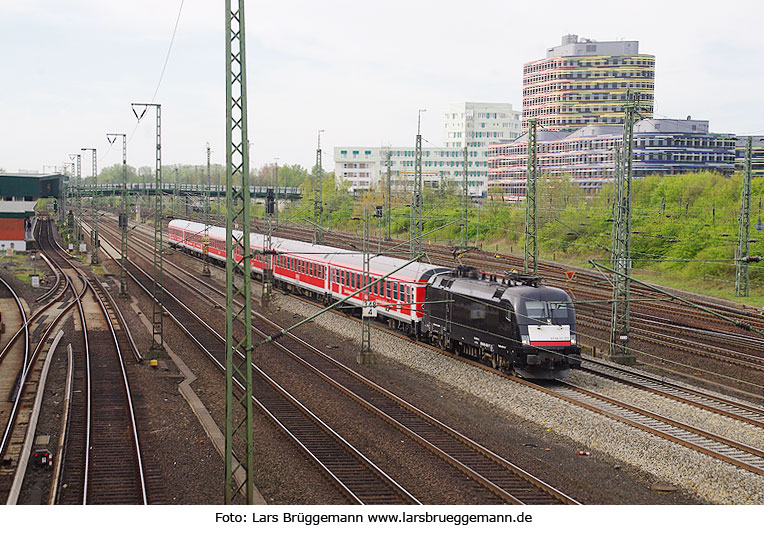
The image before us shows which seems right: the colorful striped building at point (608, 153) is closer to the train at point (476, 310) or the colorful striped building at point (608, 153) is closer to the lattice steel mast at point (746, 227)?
the lattice steel mast at point (746, 227)

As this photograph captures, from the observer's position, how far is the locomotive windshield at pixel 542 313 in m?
25.3

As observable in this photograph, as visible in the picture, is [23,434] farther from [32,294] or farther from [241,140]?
[32,294]

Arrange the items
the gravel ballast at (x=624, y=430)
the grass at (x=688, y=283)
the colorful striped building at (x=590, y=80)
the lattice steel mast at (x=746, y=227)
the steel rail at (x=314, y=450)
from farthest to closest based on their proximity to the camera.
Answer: the colorful striped building at (x=590, y=80), the grass at (x=688, y=283), the lattice steel mast at (x=746, y=227), the gravel ballast at (x=624, y=430), the steel rail at (x=314, y=450)

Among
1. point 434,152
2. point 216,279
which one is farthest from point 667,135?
point 434,152

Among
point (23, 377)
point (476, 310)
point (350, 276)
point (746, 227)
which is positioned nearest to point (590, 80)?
point (746, 227)

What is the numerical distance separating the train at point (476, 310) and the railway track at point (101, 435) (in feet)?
20.8

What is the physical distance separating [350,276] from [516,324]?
15.6 meters

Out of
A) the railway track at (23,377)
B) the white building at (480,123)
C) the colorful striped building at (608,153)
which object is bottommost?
the railway track at (23,377)

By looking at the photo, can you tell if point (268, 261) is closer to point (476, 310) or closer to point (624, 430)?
point (476, 310)

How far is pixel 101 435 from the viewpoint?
20359 millimetres

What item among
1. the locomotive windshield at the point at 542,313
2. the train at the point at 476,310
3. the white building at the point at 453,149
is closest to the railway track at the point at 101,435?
the train at the point at 476,310

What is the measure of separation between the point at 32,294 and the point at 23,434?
3366 cm

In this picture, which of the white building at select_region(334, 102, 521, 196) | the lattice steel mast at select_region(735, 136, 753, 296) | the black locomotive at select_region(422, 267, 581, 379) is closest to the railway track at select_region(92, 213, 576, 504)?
the black locomotive at select_region(422, 267, 581, 379)

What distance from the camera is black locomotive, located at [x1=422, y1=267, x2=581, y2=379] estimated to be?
25.2 m
